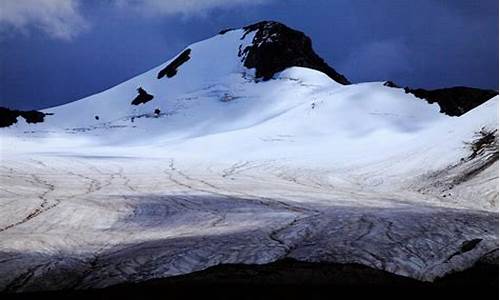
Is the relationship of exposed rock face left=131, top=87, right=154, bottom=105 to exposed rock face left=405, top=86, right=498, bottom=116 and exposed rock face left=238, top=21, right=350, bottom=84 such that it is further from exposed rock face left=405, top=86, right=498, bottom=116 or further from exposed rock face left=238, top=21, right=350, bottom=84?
exposed rock face left=405, top=86, right=498, bottom=116

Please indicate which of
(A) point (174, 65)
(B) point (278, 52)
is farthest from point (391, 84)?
(A) point (174, 65)

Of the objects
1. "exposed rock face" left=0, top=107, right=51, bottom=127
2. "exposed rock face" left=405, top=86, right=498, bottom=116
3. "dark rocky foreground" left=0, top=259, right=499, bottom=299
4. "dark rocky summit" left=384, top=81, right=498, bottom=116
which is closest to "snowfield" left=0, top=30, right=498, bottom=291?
"dark rocky foreground" left=0, top=259, right=499, bottom=299

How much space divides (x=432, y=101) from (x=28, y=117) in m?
35.9

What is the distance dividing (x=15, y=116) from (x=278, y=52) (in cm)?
2909

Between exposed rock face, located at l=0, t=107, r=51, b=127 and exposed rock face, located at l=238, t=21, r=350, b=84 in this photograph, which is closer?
exposed rock face, located at l=0, t=107, r=51, b=127

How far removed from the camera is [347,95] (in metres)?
34.3

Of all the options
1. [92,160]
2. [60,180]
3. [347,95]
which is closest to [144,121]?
[347,95]

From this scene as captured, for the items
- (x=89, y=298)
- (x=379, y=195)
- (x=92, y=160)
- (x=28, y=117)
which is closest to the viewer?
(x=89, y=298)

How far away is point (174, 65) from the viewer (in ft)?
189

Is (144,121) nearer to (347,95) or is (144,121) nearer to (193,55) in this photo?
(347,95)

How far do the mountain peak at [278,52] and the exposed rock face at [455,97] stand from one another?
17702 mm

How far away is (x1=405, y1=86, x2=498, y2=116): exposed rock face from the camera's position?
32.9m

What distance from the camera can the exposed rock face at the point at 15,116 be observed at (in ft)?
140

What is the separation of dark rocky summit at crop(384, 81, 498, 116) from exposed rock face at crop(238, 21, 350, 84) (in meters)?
17.4
